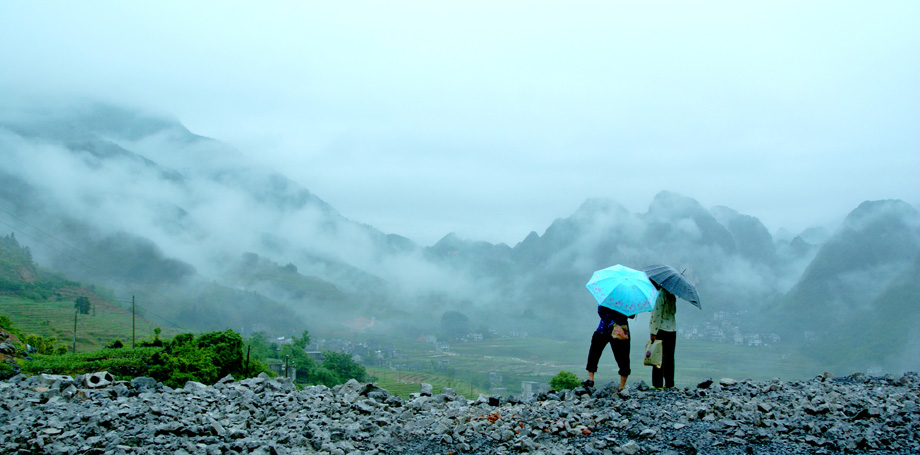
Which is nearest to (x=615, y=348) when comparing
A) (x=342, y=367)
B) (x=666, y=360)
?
(x=666, y=360)

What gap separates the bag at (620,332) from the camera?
35.2ft

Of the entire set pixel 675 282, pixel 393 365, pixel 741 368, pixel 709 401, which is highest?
pixel 675 282

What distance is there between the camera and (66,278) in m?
86.2

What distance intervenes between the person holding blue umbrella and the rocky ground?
0.76 meters

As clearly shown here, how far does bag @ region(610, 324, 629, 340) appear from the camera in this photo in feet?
35.2

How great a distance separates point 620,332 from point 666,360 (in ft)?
4.35

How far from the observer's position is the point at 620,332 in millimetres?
10727

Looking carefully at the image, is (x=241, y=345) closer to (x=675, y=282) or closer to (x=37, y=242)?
(x=675, y=282)

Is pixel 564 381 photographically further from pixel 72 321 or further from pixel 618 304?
pixel 72 321

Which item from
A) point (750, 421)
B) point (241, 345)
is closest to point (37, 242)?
point (241, 345)

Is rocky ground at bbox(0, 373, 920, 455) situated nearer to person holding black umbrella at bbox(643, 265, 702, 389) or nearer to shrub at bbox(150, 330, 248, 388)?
person holding black umbrella at bbox(643, 265, 702, 389)

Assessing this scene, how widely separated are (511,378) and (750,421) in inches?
1333

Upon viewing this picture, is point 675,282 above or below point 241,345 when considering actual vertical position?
above

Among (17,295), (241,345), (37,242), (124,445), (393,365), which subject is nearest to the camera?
(124,445)
